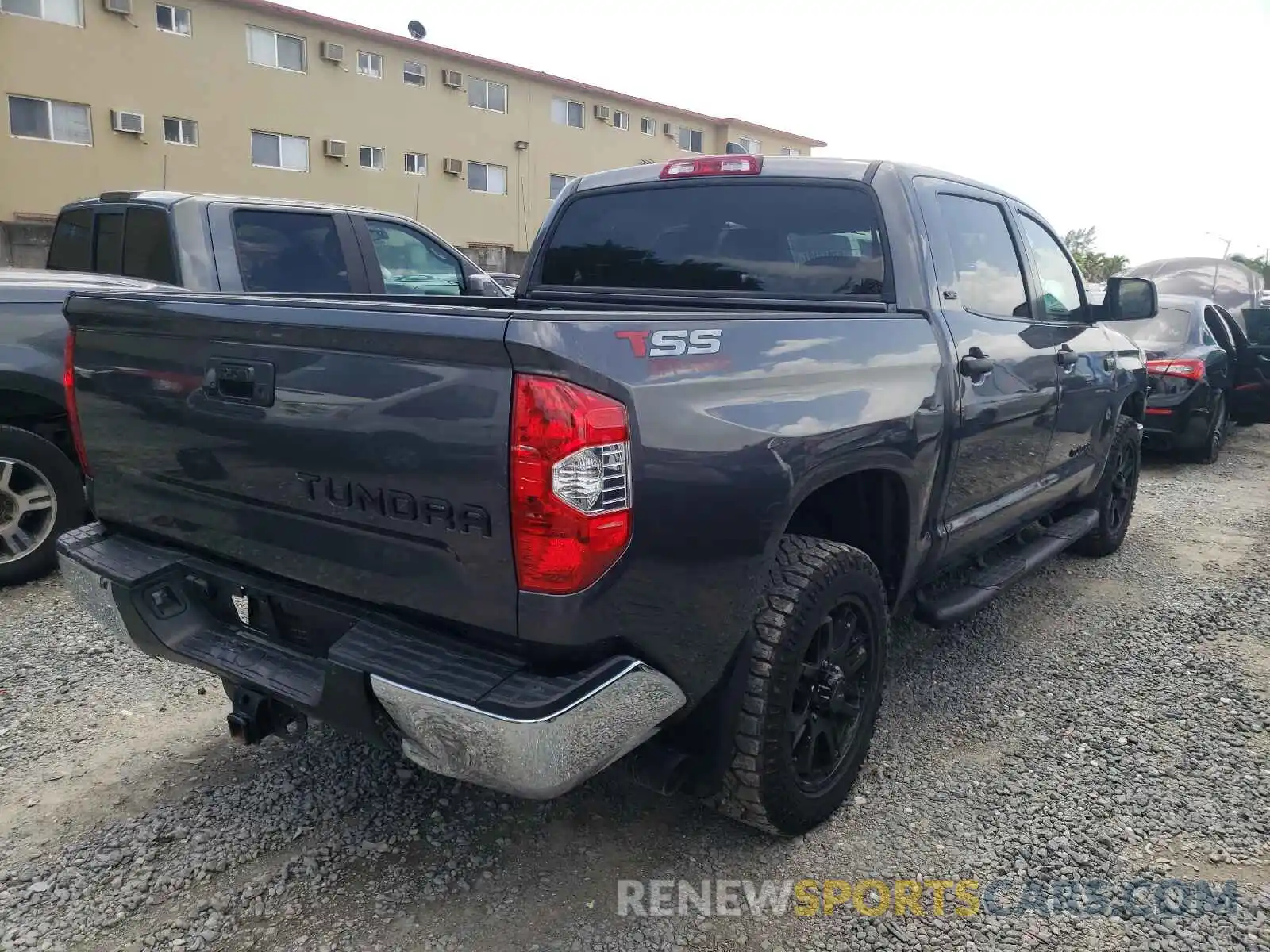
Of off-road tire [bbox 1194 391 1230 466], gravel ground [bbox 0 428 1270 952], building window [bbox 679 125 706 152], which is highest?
building window [bbox 679 125 706 152]

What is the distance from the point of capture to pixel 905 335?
2994mm

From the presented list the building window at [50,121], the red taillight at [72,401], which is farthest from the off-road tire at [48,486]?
the building window at [50,121]

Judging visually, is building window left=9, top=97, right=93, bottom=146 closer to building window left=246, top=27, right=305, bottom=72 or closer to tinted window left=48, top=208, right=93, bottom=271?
building window left=246, top=27, right=305, bottom=72

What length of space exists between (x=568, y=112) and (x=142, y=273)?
26.7 meters

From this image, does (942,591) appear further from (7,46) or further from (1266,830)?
(7,46)

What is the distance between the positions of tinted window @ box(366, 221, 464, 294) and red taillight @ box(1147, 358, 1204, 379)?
241 inches

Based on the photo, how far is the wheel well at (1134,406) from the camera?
558 centimetres

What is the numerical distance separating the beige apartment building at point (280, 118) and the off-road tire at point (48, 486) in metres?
16.3

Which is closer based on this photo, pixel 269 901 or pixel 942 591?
pixel 269 901

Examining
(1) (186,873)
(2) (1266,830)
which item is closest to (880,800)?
(2) (1266,830)

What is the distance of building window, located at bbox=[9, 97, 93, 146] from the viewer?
19609 millimetres

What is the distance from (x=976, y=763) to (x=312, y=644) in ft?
7.23

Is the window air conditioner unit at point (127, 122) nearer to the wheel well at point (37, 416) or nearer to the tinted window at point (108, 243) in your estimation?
the tinted window at point (108, 243)

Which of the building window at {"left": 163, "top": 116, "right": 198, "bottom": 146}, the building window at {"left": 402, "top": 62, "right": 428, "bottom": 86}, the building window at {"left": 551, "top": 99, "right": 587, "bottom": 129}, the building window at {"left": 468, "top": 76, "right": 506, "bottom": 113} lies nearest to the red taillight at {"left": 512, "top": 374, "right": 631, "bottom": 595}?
the building window at {"left": 163, "top": 116, "right": 198, "bottom": 146}
